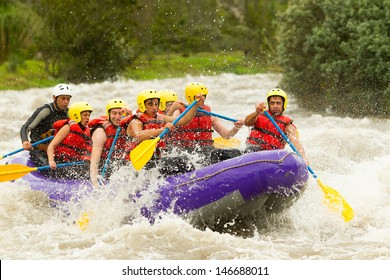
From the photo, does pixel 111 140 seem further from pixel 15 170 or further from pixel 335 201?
pixel 335 201

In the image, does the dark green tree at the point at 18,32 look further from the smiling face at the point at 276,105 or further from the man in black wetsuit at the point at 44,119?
the smiling face at the point at 276,105

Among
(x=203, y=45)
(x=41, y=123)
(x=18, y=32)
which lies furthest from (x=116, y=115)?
(x=203, y=45)

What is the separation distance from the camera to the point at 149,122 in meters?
7.42

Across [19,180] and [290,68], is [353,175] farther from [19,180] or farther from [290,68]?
[290,68]

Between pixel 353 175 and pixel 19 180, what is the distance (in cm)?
451

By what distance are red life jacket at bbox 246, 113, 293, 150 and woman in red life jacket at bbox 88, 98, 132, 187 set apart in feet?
4.53

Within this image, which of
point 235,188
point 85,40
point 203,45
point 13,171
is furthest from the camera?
point 203,45

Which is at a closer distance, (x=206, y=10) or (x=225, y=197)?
(x=225, y=197)

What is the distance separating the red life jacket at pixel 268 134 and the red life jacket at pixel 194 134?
0.57 m

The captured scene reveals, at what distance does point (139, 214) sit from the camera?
281 inches

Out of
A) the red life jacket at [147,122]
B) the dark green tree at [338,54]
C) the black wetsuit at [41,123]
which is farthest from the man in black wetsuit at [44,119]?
the dark green tree at [338,54]

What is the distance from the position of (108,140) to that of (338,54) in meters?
9.65

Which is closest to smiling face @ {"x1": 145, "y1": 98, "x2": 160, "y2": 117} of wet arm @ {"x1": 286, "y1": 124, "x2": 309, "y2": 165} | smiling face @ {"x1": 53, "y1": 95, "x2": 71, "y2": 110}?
wet arm @ {"x1": 286, "y1": 124, "x2": 309, "y2": 165}
